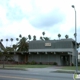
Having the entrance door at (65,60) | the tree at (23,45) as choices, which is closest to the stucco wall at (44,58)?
the entrance door at (65,60)

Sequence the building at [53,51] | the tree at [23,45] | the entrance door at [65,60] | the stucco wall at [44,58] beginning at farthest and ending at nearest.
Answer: the tree at [23,45] < the entrance door at [65,60] < the stucco wall at [44,58] < the building at [53,51]

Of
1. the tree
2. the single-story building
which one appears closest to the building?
the single-story building

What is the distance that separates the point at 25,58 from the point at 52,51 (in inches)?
359

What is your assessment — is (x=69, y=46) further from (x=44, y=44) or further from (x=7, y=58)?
(x=7, y=58)

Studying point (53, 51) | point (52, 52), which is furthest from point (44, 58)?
point (53, 51)

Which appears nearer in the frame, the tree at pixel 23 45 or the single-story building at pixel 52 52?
the single-story building at pixel 52 52

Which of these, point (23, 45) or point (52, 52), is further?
point (23, 45)

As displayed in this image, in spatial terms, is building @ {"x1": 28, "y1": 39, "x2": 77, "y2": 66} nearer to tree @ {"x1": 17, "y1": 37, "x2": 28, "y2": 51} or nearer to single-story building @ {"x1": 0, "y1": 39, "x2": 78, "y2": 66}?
single-story building @ {"x1": 0, "y1": 39, "x2": 78, "y2": 66}

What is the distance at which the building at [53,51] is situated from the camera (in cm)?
4941

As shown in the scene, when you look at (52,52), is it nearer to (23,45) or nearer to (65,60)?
(65,60)

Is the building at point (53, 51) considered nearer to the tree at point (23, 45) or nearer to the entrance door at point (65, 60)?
the entrance door at point (65, 60)

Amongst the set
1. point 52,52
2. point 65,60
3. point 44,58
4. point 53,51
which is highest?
point 53,51

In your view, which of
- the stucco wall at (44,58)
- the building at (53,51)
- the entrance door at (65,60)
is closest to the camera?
the building at (53,51)

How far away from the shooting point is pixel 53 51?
163 feet
